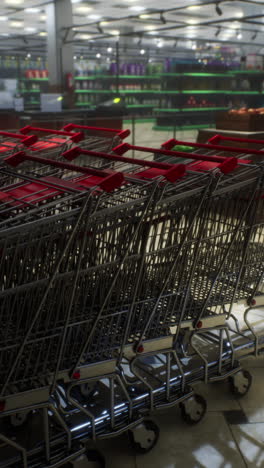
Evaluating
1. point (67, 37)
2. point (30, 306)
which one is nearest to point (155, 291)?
point (30, 306)

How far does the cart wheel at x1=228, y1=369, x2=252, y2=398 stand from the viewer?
2.74m

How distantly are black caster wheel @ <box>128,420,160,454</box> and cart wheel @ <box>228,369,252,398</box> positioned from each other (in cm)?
58

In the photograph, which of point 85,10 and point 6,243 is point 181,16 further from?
point 6,243

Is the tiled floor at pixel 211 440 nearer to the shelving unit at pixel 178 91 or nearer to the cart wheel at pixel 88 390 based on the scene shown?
the cart wheel at pixel 88 390

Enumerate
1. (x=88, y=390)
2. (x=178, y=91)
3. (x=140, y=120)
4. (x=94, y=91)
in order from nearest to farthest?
(x=88, y=390) < (x=140, y=120) < (x=178, y=91) < (x=94, y=91)

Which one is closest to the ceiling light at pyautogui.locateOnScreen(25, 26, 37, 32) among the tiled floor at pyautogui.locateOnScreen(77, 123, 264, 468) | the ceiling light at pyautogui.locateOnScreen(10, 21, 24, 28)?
the ceiling light at pyautogui.locateOnScreen(10, 21, 24, 28)

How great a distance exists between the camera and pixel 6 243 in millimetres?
1752

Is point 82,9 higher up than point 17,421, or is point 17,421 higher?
point 82,9

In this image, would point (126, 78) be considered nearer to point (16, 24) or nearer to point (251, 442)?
point (16, 24)

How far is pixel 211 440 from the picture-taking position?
2.45 meters

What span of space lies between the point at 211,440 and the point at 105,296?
921 mm

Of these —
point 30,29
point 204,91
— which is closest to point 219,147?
point 204,91

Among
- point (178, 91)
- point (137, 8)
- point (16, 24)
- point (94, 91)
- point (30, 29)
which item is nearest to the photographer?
point (178, 91)

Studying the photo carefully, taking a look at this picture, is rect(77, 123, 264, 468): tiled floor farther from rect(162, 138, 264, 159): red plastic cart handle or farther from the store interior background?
the store interior background
